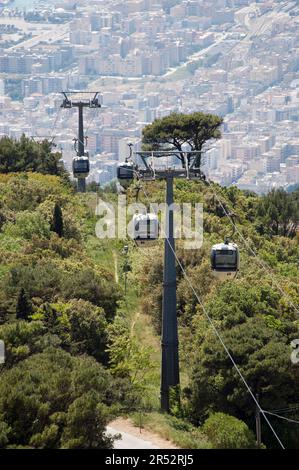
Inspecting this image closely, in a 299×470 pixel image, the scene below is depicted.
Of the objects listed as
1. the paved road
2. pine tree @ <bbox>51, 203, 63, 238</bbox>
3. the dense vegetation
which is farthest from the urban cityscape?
the paved road

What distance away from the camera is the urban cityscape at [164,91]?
12094cm

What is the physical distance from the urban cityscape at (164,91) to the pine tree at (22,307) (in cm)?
7545

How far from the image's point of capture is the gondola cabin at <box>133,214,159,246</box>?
16094 millimetres

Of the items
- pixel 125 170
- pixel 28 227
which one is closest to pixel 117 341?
pixel 125 170

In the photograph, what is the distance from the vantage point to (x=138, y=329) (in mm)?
20484

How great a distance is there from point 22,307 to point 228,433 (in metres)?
4.10

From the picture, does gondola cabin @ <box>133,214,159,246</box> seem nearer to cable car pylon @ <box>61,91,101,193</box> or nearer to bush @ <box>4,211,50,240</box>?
bush @ <box>4,211,50,240</box>

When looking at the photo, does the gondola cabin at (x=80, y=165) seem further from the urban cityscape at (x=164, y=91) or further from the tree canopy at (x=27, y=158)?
the urban cityscape at (x=164, y=91)

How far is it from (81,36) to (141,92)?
30.9m

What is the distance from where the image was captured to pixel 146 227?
52.9 feet

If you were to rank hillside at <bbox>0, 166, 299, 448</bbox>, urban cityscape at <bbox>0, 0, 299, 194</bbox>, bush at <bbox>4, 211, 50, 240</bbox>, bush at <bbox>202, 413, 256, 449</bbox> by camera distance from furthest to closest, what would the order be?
urban cityscape at <bbox>0, 0, 299, 194</bbox> < bush at <bbox>4, 211, 50, 240</bbox> < bush at <bbox>202, 413, 256, 449</bbox> < hillside at <bbox>0, 166, 299, 448</bbox>

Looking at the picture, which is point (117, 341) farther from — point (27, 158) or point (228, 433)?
point (27, 158)

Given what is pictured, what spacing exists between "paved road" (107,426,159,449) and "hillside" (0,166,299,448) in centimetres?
34
